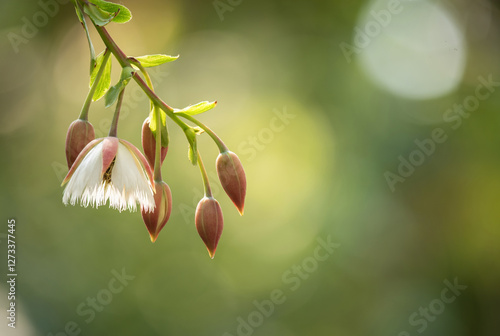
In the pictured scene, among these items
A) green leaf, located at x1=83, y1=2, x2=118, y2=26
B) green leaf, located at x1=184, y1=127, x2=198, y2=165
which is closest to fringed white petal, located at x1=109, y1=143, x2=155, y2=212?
green leaf, located at x1=184, y1=127, x2=198, y2=165

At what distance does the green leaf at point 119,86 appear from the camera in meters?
1.09

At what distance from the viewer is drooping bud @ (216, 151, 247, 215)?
1236 mm

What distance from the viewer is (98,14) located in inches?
46.8

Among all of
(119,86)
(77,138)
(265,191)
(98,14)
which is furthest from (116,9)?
(265,191)

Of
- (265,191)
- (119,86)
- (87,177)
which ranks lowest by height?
(265,191)

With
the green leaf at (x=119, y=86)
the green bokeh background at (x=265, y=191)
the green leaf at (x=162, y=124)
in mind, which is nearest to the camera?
the green leaf at (x=119, y=86)

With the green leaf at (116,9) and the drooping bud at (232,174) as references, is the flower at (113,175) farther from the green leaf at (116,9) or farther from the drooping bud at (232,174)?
the green leaf at (116,9)

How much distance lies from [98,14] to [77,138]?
285 mm

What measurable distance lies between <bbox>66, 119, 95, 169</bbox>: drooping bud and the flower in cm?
6

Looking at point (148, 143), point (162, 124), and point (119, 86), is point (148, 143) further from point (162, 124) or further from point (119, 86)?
point (119, 86)

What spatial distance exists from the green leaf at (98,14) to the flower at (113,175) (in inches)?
10.1

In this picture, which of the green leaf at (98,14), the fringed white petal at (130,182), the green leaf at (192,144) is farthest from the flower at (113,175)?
the green leaf at (98,14)

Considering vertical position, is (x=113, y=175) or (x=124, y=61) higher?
(x=124, y=61)

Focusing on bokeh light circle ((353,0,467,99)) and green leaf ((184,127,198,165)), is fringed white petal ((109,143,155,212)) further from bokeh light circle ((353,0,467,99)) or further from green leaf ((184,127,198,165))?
bokeh light circle ((353,0,467,99))
